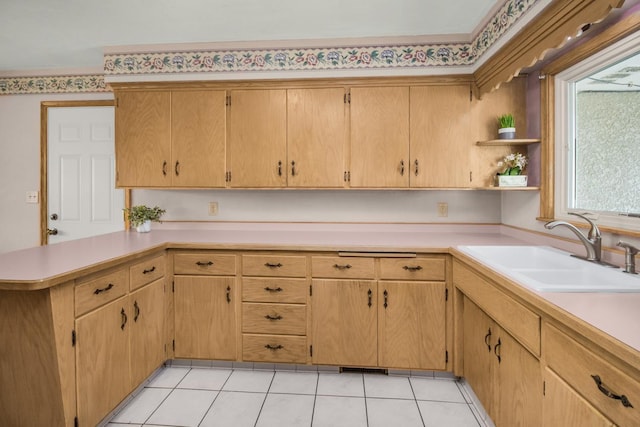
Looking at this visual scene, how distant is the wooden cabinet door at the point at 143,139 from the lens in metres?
2.81

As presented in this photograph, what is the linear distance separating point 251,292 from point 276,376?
59cm

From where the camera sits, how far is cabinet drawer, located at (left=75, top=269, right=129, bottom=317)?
169cm

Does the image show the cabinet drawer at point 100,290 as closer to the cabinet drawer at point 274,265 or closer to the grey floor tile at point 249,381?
the cabinet drawer at point 274,265

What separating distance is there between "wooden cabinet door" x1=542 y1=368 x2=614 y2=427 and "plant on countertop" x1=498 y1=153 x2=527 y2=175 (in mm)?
1622

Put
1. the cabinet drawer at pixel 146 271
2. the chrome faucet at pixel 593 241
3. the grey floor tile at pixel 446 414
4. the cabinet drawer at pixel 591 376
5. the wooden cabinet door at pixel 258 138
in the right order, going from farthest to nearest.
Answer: the wooden cabinet door at pixel 258 138, the cabinet drawer at pixel 146 271, the grey floor tile at pixel 446 414, the chrome faucet at pixel 593 241, the cabinet drawer at pixel 591 376

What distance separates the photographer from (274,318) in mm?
2430

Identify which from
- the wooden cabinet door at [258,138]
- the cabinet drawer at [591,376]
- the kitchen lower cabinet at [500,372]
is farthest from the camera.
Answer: the wooden cabinet door at [258,138]

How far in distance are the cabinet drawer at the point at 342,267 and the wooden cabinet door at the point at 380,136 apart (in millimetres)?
651

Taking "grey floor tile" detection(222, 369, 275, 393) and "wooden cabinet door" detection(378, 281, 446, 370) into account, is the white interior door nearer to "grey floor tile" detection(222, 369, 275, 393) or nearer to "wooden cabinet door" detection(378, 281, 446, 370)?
"grey floor tile" detection(222, 369, 275, 393)

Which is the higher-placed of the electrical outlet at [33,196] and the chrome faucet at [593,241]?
the electrical outlet at [33,196]

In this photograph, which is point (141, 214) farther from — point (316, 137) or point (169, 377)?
point (316, 137)

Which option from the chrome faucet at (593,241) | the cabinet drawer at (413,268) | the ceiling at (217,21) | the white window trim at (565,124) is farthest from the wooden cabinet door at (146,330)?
the white window trim at (565,124)

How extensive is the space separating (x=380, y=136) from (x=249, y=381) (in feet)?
6.39

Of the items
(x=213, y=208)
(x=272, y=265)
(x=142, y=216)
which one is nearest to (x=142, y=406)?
(x=272, y=265)
